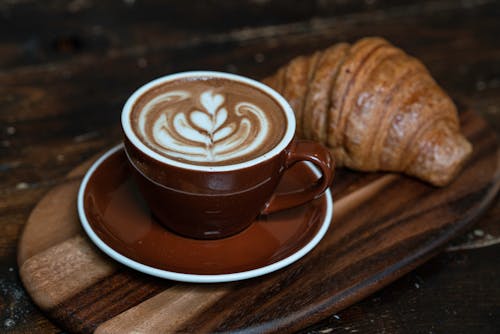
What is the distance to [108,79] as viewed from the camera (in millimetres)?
1524

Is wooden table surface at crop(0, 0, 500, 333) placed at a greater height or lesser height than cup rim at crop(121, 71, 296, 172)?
lesser

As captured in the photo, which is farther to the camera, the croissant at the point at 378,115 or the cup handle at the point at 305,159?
the croissant at the point at 378,115

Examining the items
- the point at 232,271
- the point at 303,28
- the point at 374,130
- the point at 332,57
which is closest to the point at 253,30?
the point at 303,28

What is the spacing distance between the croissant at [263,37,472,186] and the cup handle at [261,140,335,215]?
0.63 ft

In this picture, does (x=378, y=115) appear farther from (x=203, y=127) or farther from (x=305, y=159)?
(x=203, y=127)

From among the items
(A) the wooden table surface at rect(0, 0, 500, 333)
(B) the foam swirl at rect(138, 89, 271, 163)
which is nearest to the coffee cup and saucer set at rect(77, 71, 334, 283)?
(B) the foam swirl at rect(138, 89, 271, 163)

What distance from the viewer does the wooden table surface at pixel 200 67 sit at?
1.00m

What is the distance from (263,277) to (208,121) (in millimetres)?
257

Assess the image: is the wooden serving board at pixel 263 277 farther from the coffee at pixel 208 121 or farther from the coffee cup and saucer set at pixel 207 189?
the coffee at pixel 208 121

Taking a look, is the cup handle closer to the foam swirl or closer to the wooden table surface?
the foam swirl

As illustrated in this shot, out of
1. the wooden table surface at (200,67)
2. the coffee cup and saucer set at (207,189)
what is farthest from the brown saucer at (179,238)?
the wooden table surface at (200,67)

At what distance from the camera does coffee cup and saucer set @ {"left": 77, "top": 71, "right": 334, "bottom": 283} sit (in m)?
0.92

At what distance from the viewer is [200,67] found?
160 cm

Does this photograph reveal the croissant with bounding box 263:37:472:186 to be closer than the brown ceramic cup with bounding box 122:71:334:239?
No
